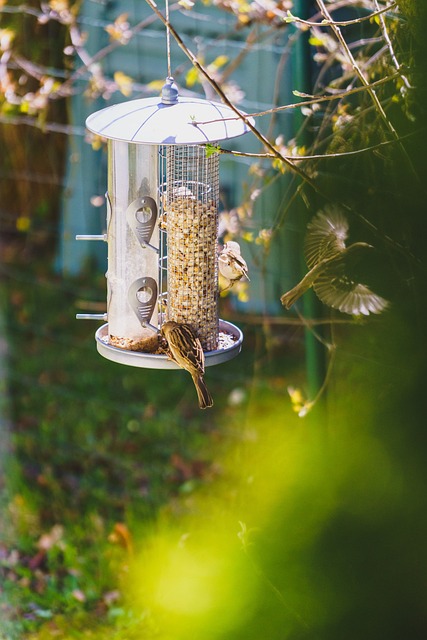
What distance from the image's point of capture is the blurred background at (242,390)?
4.43 feet

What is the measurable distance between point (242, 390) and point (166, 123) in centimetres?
305

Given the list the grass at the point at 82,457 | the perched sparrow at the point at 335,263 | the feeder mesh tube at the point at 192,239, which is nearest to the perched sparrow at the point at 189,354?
the feeder mesh tube at the point at 192,239

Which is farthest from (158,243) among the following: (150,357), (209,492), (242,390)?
(242,390)

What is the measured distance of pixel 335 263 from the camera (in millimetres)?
1766

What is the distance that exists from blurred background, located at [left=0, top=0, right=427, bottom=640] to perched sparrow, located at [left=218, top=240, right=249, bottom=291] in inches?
5.5

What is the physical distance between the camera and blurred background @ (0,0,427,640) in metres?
1.35

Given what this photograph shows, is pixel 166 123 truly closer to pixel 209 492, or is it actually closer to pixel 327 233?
pixel 327 233

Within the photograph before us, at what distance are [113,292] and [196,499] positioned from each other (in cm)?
200

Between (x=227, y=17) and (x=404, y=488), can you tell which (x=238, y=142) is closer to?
(x=227, y=17)

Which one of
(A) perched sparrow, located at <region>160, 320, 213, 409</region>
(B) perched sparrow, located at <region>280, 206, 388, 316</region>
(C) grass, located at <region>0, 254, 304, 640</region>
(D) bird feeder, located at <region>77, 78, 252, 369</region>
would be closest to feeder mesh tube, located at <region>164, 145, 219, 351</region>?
(D) bird feeder, located at <region>77, 78, 252, 369</region>

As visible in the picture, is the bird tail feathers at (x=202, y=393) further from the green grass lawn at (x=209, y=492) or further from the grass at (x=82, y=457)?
the grass at (x=82, y=457)

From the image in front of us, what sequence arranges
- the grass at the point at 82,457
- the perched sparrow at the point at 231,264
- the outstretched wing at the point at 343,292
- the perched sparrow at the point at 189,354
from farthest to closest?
the grass at the point at 82,457
the perched sparrow at the point at 231,264
the perched sparrow at the point at 189,354
the outstretched wing at the point at 343,292

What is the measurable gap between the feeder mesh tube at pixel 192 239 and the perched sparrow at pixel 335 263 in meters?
0.32

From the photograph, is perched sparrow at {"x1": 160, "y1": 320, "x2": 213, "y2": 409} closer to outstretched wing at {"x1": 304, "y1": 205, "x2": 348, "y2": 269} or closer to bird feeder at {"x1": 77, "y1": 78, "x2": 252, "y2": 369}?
bird feeder at {"x1": 77, "y1": 78, "x2": 252, "y2": 369}
